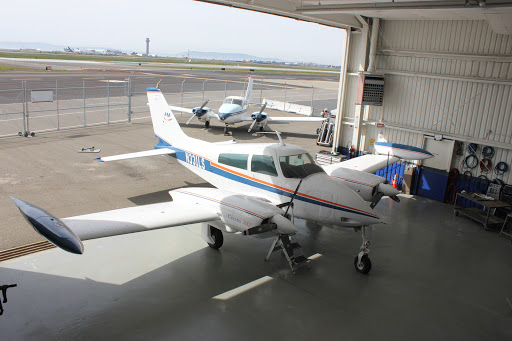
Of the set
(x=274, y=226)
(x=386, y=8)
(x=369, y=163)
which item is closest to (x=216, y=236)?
(x=274, y=226)

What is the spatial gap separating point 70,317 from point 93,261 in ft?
7.13

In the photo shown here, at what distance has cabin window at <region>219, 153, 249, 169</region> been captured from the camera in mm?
10945

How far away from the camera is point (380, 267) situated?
32.8ft

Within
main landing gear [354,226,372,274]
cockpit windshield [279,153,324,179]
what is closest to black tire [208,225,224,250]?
cockpit windshield [279,153,324,179]

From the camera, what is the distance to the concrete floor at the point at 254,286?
738cm

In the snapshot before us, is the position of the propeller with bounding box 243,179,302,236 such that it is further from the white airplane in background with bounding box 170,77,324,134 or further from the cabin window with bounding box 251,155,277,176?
the white airplane in background with bounding box 170,77,324,134

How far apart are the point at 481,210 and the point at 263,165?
8.26 metres

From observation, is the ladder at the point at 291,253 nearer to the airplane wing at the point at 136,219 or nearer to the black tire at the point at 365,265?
the black tire at the point at 365,265

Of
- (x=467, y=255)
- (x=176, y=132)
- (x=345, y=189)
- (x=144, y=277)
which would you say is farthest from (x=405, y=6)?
(x=144, y=277)

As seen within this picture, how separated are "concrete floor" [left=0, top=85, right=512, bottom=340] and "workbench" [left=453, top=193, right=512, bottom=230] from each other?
11.6 inches

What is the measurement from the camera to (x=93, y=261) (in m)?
9.40

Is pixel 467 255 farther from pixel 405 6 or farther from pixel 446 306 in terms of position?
pixel 405 6

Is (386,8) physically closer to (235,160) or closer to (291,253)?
(235,160)

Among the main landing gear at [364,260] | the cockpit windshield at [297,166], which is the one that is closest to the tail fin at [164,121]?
the cockpit windshield at [297,166]
